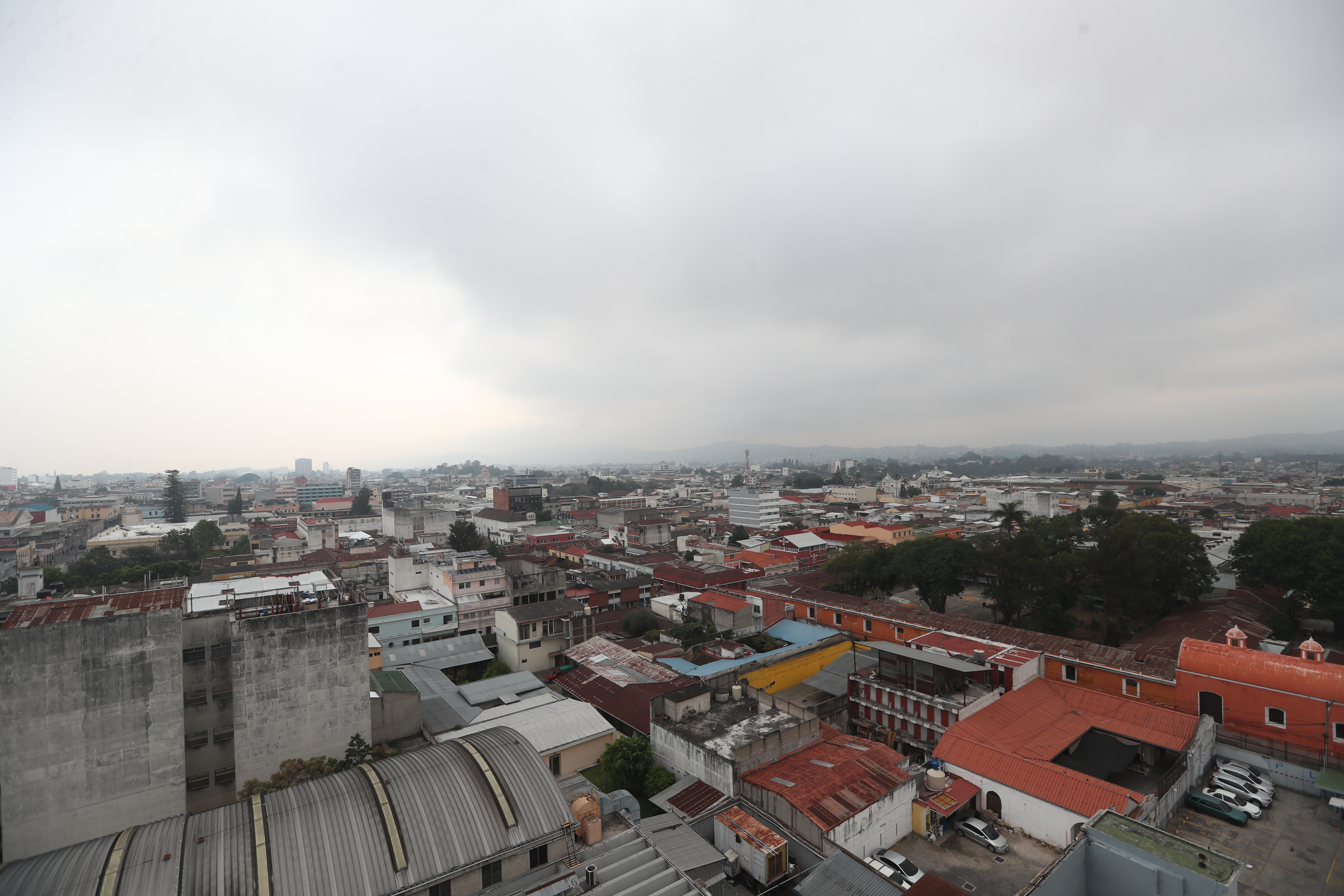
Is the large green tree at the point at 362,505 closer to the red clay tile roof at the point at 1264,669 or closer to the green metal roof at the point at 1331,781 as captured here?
the red clay tile roof at the point at 1264,669

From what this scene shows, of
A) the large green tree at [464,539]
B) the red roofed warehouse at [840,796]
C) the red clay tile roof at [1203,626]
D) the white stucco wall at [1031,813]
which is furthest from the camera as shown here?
the large green tree at [464,539]

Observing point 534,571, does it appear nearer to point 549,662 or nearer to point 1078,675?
point 549,662

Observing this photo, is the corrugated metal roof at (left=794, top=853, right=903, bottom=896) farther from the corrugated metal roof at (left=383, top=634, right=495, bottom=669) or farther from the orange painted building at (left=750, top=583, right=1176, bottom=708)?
the corrugated metal roof at (left=383, top=634, right=495, bottom=669)

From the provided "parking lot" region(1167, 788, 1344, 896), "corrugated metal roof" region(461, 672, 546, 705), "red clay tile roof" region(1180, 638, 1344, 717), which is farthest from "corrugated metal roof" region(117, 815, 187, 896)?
"red clay tile roof" region(1180, 638, 1344, 717)

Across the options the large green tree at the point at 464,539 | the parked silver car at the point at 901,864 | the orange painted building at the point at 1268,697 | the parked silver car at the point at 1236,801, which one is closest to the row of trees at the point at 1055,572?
the orange painted building at the point at 1268,697

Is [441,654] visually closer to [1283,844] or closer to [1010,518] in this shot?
[1283,844]

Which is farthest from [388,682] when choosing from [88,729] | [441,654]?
[88,729]
